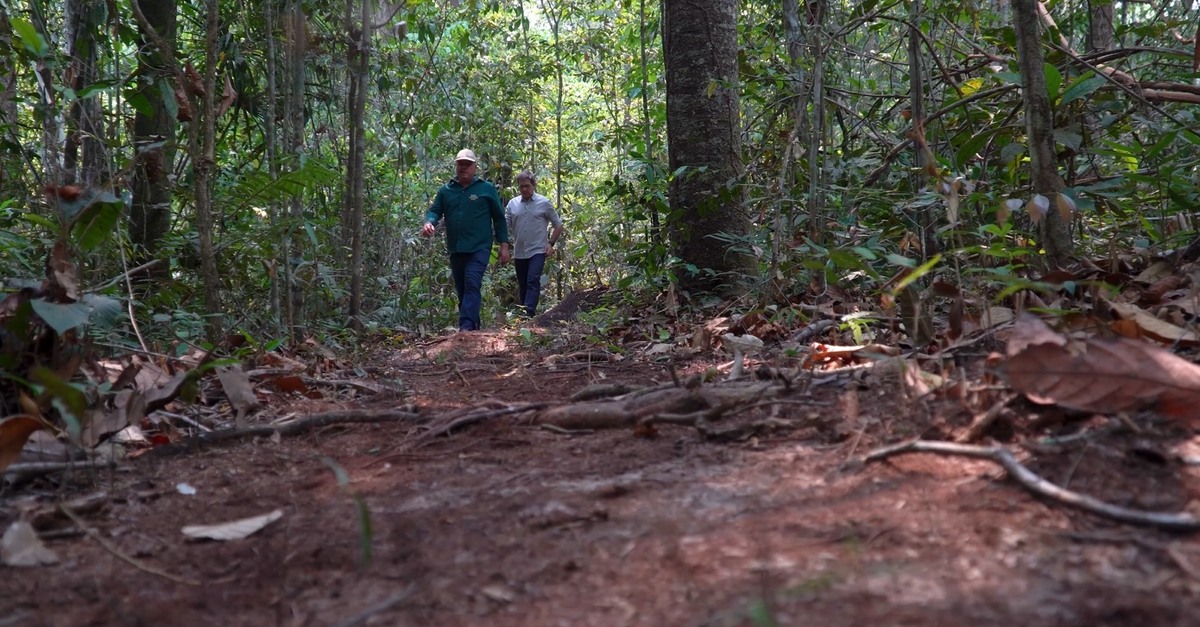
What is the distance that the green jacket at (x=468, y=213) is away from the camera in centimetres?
760

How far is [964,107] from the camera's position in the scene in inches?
158

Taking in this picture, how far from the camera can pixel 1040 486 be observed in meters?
1.35

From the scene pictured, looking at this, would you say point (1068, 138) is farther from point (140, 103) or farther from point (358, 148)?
point (358, 148)

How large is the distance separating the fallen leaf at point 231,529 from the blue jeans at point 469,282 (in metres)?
5.75

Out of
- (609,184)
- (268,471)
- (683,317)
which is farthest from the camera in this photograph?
(609,184)

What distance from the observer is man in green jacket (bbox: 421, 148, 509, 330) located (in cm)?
754

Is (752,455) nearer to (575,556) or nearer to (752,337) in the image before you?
(575,556)

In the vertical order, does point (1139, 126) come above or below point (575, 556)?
above

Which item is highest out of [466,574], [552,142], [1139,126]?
[552,142]

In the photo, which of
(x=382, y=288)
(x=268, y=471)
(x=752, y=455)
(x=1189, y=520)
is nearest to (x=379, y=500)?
(x=268, y=471)

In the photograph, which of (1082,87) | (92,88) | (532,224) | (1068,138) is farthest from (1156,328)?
(532,224)

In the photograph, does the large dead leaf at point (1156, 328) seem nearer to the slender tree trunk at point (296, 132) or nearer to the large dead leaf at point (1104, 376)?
the large dead leaf at point (1104, 376)

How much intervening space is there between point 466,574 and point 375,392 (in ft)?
7.07

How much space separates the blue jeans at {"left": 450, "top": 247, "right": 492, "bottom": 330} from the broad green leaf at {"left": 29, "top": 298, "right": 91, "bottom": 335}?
5.16 meters
